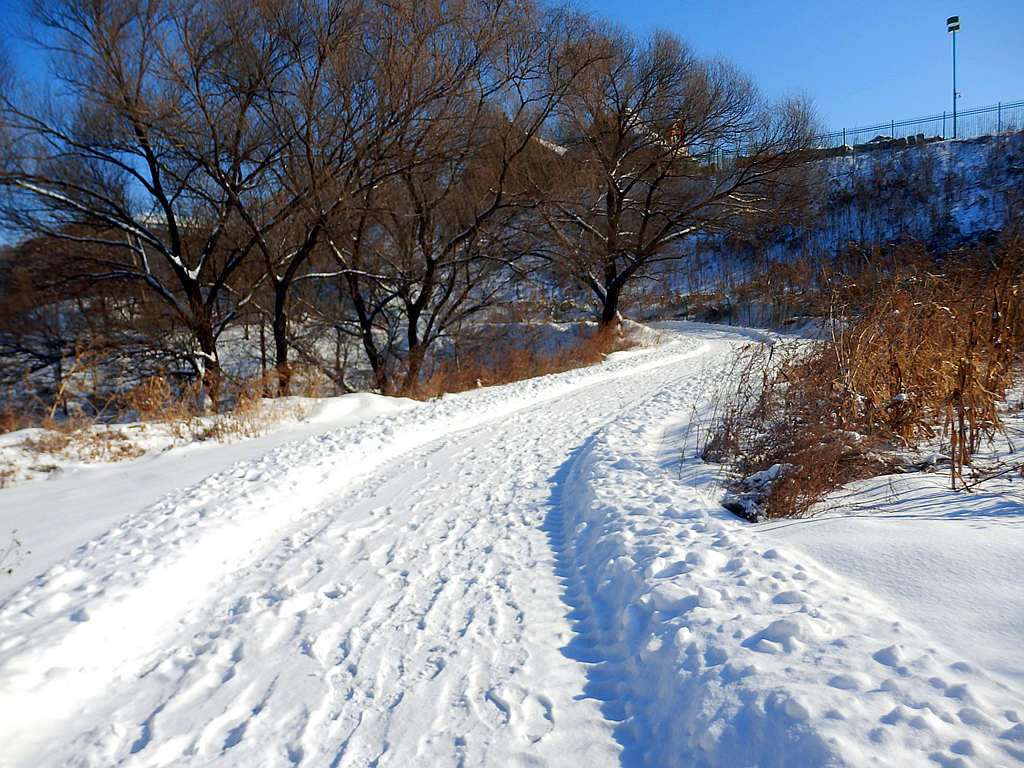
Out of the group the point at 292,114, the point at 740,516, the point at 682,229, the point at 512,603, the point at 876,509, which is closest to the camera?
the point at 512,603

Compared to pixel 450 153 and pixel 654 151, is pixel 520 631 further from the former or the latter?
pixel 654 151

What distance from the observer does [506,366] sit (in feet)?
60.0

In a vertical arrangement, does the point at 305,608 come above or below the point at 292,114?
below

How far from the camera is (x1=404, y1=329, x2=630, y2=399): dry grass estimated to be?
1578cm

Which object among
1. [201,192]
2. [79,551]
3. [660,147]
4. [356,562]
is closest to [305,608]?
[356,562]

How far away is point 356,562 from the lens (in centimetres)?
403

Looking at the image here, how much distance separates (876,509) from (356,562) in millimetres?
3579

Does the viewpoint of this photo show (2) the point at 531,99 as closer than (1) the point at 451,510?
No

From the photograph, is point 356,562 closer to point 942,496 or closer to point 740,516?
point 740,516

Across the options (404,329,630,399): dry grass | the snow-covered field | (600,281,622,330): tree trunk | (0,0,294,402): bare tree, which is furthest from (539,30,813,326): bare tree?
the snow-covered field

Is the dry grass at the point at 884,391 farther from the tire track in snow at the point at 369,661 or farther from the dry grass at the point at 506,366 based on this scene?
the dry grass at the point at 506,366

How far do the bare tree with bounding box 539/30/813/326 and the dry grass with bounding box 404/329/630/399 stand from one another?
3.79 metres

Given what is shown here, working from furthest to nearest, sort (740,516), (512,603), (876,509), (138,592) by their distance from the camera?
1. (740,516)
2. (876,509)
3. (138,592)
4. (512,603)

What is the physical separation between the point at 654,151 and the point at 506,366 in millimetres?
13373
